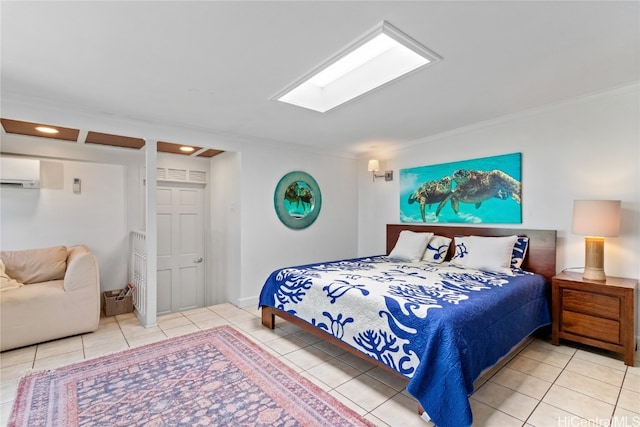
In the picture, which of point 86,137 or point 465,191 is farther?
point 465,191

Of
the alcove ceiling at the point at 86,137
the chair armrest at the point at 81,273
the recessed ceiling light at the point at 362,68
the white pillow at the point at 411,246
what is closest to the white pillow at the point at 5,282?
the chair armrest at the point at 81,273

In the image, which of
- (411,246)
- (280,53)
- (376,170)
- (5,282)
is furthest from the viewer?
(376,170)

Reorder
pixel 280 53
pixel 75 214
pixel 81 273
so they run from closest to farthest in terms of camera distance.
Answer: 1. pixel 280 53
2. pixel 81 273
3. pixel 75 214

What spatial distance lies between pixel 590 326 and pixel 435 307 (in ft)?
5.81

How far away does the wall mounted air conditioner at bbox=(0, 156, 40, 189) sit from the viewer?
3301 mm

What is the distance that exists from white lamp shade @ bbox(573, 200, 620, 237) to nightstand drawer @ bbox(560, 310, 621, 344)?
738 millimetres

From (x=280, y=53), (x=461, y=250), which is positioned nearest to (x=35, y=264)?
(x=280, y=53)

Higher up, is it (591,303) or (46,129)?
(46,129)

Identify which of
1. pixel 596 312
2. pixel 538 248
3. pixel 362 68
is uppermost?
pixel 362 68

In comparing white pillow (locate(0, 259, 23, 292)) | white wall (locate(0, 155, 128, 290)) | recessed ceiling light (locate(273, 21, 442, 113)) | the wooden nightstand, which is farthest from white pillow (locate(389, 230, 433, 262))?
white pillow (locate(0, 259, 23, 292))

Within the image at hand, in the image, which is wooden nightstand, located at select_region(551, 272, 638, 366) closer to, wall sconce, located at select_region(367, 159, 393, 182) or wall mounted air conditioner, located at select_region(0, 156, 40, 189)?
wall sconce, located at select_region(367, 159, 393, 182)

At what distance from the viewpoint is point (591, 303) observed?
258 centimetres

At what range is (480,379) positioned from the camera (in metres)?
2.27

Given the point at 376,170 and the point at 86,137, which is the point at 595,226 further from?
the point at 86,137
